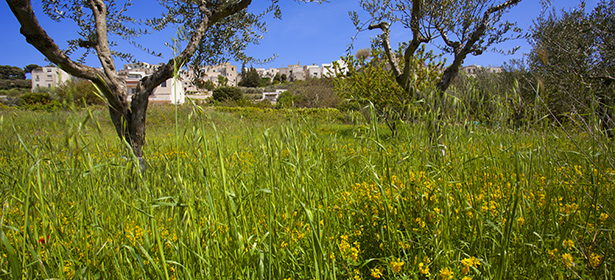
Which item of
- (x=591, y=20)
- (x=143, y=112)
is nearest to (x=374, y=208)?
(x=143, y=112)

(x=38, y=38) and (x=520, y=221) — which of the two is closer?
(x=520, y=221)

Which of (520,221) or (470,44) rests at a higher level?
(470,44)

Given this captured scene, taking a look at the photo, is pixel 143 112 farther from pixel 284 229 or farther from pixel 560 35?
pixel 560 35

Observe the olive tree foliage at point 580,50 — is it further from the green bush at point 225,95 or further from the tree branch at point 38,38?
the green bush at point 225,95

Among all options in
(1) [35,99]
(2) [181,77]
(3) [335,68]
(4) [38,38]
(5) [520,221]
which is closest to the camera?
(5) [520,221]

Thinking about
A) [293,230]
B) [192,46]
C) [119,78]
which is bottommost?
[293,230]

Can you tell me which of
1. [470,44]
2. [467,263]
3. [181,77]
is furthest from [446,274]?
[181,77]

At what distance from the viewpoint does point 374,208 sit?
1.71m

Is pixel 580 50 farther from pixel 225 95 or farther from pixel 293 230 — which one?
pixel 225 95

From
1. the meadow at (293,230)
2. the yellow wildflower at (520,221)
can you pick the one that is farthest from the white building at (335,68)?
the yellow wildflower at (520,221)

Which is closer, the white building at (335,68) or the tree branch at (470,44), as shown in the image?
the tree branch at (470,44)

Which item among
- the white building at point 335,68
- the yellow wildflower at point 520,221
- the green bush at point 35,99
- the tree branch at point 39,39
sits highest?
the white building at point 335,68

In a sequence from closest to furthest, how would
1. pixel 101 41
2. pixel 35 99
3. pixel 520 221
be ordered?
pixel 520 221
pixel 101 41
pixel 35 99

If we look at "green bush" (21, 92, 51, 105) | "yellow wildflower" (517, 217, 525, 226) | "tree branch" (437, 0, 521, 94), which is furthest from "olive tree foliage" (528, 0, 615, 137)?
"green bush" (21, 92, 51, 105)
